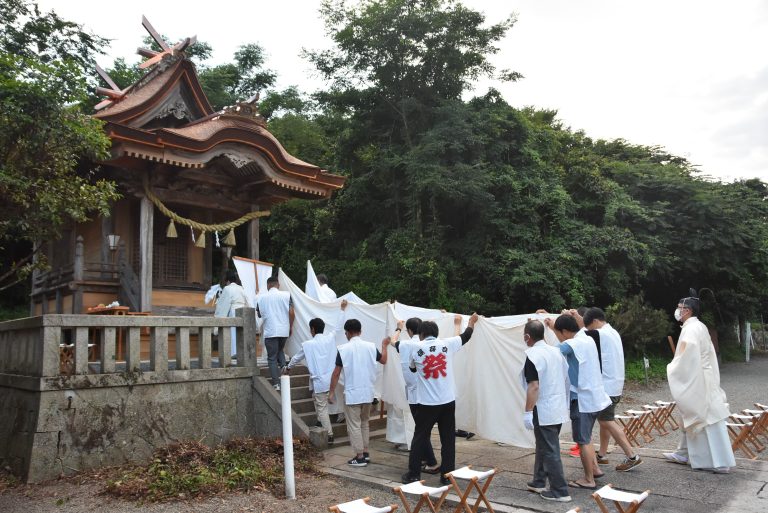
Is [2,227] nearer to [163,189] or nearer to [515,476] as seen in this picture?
[163,189]

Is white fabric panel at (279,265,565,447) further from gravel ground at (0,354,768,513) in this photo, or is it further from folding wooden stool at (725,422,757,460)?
folding wooden stool at (725,422,757,460)

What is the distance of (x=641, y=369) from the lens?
19297mm

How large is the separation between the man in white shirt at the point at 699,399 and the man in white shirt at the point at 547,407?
186cm

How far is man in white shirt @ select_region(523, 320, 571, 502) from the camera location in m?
5.61

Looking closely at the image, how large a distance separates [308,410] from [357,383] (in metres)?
2.03

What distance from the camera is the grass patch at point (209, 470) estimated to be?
6148mm

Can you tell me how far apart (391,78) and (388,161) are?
10.6 ft

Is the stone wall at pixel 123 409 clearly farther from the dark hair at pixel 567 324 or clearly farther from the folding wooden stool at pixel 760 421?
the folding wooden stool at pixel 760 421

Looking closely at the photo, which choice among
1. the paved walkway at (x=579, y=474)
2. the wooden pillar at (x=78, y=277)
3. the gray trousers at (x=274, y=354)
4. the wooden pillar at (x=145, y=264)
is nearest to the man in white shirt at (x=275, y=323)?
the gray trousers at (x=274, y=354)

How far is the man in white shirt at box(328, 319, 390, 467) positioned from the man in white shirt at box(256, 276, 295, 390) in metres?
1.84

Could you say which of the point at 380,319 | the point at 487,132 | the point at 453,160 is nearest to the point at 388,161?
the point at 453,160

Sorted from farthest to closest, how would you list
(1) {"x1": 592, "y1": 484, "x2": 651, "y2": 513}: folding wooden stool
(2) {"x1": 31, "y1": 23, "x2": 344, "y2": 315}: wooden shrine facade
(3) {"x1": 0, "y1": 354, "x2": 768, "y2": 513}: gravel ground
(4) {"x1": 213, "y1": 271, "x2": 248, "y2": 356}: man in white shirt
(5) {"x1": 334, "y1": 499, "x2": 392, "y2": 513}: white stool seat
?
(2) {"x1": 31, "y1": 23, "x2": 344, "y2": 315}: wooden shrine facade → (4) {"x1": 213, "y1": 271, "x2": 248, "y2": 356}: man in white shirt → (3) {"x1": 0, "y1": 354, "x2": 768, "y2": 513}: gravel ground → (5) {"x1": 334, "y1": 499, "x2": 392, "y2": 513}: white stool seat → (1) {"x1": 592, "y1": 484, "x2": 651, "y2": 513}: folding wooden stool

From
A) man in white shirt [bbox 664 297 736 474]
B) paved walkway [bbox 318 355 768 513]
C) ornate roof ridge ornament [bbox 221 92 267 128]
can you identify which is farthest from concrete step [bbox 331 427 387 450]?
ornate roof ridge ornament [bbox 221 92 267 128]

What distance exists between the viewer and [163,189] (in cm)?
1272
